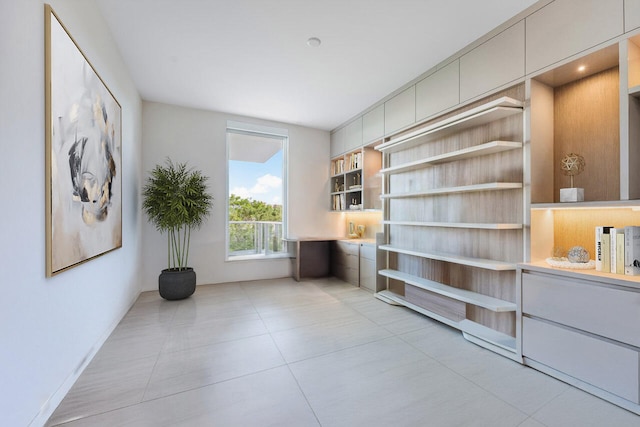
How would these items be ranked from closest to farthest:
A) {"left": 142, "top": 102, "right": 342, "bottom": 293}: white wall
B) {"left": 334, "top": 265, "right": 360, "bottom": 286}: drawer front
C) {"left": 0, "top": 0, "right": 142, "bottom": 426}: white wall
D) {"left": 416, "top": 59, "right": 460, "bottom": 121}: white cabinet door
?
{"left": 0, "top": 0, "right": 142, "bottom": 426}: white wall
{"left": 416, "top": 59, "right": 460, "bottom": 121}: white cabinet door
{"left": 142, "top": 102, "right": 342, "bottom": 293}: white wall
{"left": 334, "top": 265, "right": 360, "bottom": 286}: drawer front

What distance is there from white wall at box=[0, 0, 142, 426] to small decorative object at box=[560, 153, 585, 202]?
11.3 feet

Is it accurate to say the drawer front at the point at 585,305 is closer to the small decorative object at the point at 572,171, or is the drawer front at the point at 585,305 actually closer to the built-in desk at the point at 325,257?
the small decorative object at the point at 572,171

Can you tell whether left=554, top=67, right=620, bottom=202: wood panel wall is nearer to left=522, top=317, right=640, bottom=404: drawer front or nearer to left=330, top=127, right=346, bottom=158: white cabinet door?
left=522, top=317, right=640, bottom=404: drawer front

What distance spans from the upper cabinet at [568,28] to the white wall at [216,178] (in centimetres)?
382

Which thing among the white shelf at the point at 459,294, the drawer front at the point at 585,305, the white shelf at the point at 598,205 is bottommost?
the white shelf at the point at 459,294

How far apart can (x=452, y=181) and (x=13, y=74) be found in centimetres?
349

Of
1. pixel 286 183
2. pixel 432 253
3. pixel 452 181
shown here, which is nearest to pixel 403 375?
pixel 432 253

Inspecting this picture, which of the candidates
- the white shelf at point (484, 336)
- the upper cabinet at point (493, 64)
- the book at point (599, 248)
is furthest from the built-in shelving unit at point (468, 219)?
the book at point (599, 248)

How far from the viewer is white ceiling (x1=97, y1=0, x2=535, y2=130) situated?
230cm

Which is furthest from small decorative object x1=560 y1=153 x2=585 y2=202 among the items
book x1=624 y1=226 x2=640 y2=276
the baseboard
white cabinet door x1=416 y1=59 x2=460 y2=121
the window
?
the window

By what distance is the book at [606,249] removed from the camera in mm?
1866

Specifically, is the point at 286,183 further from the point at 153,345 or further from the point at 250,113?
the point at 153,345

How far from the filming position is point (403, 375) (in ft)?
6.51

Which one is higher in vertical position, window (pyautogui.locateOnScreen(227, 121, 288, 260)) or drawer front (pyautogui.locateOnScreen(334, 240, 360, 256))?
window (pyautogui.locateOnScreen(227, 121, 288, 260))
